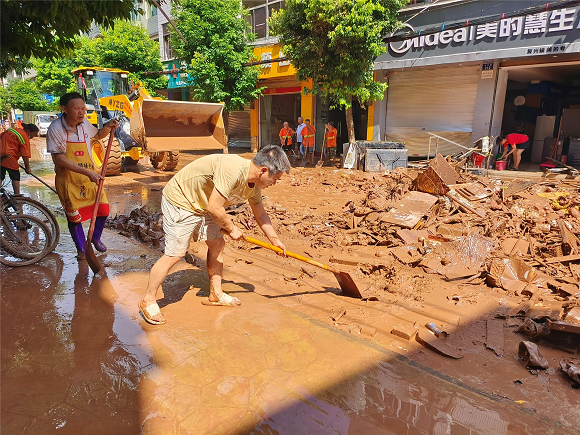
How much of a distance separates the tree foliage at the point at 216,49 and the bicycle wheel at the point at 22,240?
42.5 feet

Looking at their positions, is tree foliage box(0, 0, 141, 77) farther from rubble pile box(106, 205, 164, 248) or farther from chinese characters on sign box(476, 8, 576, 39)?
chinese characters on sign box(476, 8, 576, 39)

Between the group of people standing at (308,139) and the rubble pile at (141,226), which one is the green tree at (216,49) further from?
the rubble pile at (141,226)

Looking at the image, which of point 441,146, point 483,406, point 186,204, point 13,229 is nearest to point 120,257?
point 13,229

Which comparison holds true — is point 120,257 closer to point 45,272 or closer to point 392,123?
point 45,272

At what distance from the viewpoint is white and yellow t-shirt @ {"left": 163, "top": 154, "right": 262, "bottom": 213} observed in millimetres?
3178

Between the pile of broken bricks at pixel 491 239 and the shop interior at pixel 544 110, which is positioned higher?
the shop interior at pixel 544 110

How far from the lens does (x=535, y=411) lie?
8.63 ft

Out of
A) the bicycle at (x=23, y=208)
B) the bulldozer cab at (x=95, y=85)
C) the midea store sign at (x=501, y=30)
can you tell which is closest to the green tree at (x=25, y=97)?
the bulldozer cab at (x=95, y=85)

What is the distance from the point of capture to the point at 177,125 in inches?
335

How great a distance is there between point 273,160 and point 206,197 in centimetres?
73

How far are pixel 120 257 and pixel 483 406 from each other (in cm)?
423

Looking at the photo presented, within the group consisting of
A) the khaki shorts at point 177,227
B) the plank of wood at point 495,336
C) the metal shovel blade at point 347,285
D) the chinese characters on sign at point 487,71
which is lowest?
the plank of wood at point 495,336

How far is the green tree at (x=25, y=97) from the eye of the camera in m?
39.0

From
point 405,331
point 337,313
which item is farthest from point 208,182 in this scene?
point 405,331
